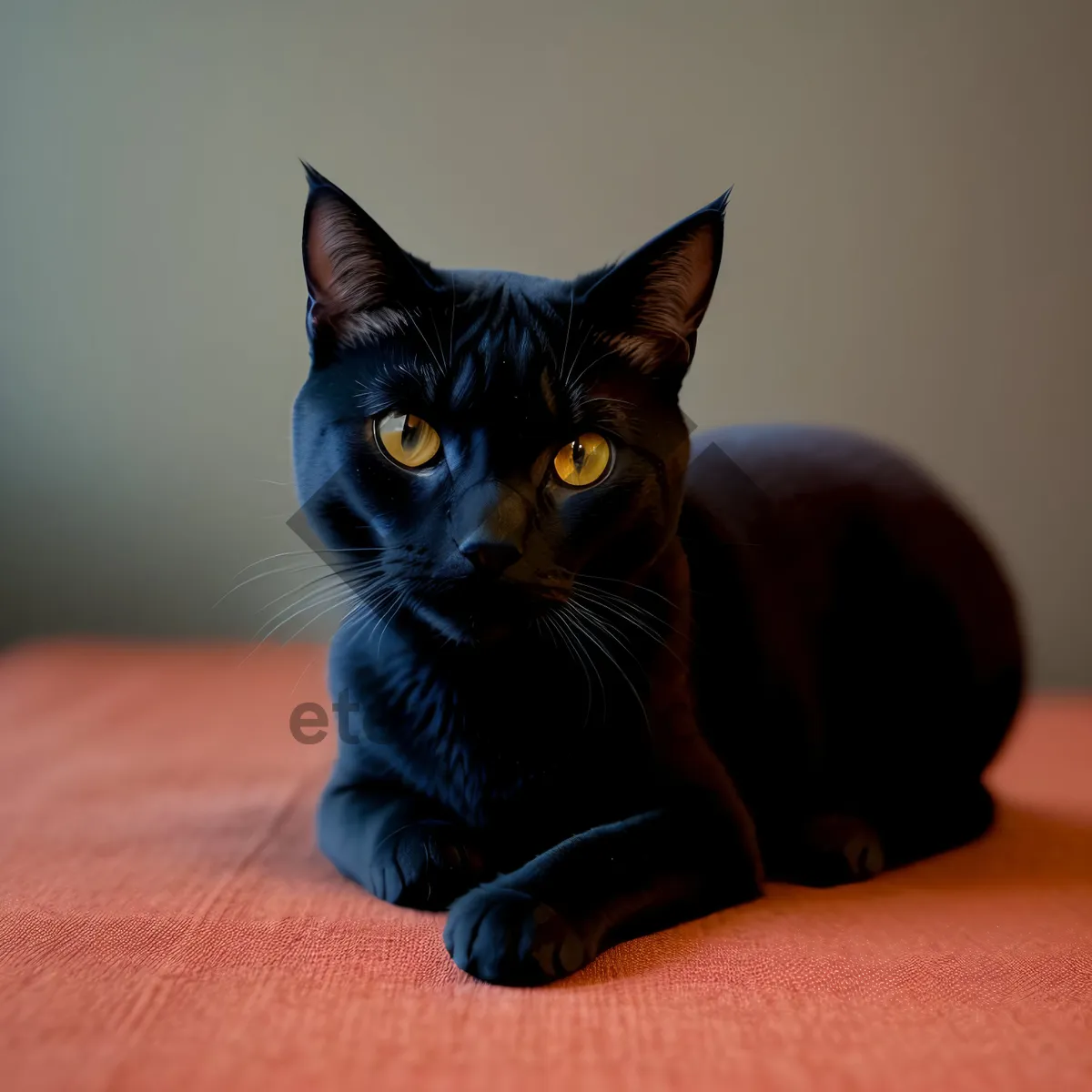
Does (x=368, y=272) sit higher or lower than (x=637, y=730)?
higher

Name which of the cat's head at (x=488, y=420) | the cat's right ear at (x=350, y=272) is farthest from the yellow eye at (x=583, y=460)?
the cat's right ear at (x=350, y=272)

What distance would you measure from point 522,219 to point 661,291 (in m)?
0.93

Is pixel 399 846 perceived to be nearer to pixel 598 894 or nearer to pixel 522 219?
pixel 598 894

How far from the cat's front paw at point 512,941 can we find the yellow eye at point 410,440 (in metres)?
0.29

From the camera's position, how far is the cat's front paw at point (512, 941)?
622 millimetres

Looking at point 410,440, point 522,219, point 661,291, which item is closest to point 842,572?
point 661,291

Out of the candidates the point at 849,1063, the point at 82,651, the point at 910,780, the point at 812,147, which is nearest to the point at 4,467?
the point at 82,651

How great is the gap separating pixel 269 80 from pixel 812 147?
0.86 meters

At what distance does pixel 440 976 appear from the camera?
2.10ft

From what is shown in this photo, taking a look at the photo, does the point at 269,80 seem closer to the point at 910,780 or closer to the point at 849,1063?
the point at 910,780

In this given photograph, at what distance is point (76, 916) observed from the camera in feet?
2.37

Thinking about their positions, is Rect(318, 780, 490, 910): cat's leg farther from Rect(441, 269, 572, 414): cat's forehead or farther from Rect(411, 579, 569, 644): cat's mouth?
Rect(441, 269, 572, 414): cat's forehead

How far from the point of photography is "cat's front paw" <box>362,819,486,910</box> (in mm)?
755

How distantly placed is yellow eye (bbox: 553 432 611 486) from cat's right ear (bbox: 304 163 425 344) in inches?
5.9
